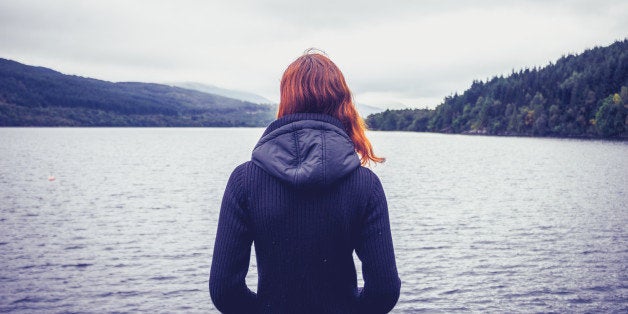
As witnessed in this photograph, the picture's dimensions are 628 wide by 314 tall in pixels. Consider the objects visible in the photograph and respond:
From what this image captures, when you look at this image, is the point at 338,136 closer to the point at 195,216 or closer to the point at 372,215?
the point at 372,215

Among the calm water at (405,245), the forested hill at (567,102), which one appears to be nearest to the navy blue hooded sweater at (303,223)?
the calm water at (405,245)

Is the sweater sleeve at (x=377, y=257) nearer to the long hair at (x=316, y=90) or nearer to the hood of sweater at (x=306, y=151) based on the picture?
the hood of sweater at (x=306, y=151)

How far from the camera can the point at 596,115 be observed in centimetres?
12144

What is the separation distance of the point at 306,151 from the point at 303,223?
44 centimetres

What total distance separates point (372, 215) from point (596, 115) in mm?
137473

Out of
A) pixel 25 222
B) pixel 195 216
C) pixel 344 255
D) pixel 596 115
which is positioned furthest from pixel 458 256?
pixel 596 115

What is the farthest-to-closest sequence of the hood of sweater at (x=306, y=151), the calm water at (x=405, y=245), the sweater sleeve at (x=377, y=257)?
the calm water at (x=405, y=245)
the sweater sleeve at (x=377, y=257)
the hood of sweater at (x=306, y=151)

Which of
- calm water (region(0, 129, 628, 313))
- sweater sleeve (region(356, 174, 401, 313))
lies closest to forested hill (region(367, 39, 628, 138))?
calm water (region(0, 129, 628, 313))

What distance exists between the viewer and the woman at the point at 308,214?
2.92 meters

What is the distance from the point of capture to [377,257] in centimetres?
314

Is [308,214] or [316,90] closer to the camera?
[308,214]

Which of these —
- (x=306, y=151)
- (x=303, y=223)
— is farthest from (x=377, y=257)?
(x=306, y=151)

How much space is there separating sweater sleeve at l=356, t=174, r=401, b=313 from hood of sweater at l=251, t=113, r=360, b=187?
29cm

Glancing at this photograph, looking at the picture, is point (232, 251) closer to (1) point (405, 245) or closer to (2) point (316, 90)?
(2) point (316, 90)
